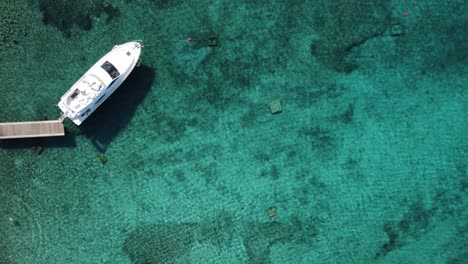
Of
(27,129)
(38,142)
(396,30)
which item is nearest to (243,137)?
(396,30)

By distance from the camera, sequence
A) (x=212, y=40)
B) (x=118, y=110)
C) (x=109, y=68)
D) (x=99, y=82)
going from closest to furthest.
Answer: (x=99, y=82) < (x=109, y=68) < (x=212, y=40) < (x=118, y=110)

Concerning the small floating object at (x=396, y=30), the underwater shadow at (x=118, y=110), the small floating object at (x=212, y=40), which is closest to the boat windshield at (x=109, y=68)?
the underwater shadow at (x=118, y=110)

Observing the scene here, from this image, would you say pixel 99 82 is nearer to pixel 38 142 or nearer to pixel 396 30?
pixel 38 142

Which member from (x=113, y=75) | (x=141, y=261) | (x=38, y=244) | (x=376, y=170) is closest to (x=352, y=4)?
(x=376, y=170)

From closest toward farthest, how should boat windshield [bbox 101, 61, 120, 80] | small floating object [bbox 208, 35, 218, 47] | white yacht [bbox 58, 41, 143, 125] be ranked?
white yacht [bbox 58, 41, 143, 125] → boat windshield [bbox 101, 61, 120, 80] → small floating object [bbox 208, 35, 218, 47]

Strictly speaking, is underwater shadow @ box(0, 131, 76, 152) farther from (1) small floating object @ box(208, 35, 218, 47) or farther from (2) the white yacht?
(1) small floating object @ box(208, 35, 218, 47)

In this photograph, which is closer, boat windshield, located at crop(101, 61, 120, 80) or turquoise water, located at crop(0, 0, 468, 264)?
boat windshield, located at crop(101, 61, 120, 80)

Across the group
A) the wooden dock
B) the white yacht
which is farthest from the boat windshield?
the wooden dock
